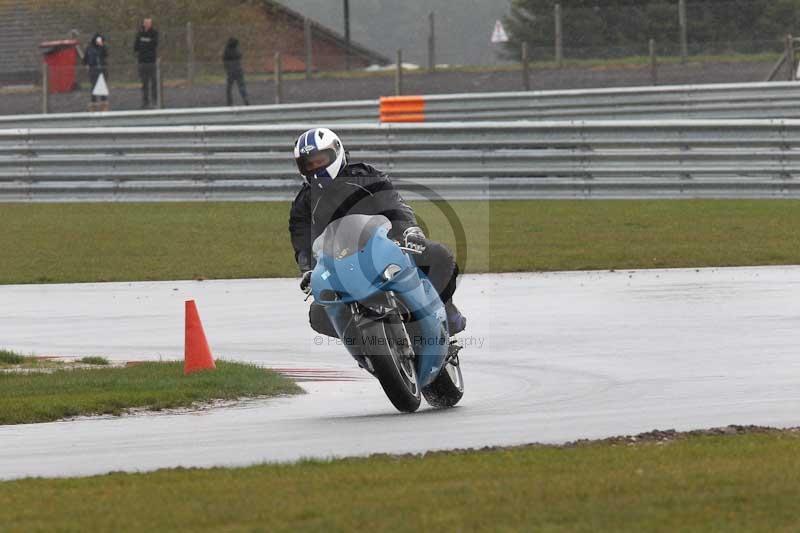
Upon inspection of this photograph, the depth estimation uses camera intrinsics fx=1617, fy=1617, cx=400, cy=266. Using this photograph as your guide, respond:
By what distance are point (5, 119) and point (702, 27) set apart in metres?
15.2

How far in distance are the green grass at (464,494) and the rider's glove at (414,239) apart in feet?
6.00

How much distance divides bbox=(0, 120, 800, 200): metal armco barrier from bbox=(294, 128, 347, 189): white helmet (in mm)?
13477

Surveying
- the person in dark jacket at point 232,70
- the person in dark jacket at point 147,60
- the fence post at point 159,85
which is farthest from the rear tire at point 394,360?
the person in dark jacket at point 232,70

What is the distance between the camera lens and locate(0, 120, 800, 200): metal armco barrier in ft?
73.9

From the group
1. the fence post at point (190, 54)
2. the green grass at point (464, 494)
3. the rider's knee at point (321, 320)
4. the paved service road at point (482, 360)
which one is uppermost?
the fence post at point (190, 54)

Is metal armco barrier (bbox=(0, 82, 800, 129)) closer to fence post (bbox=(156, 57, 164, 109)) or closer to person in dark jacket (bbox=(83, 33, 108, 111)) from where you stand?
fence post (bbox=(156, 57, 164, 109))

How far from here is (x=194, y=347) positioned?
10.6 meters

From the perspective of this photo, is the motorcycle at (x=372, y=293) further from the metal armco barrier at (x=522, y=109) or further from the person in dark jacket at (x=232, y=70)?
the person in dark jacket at (x=232, y=70)

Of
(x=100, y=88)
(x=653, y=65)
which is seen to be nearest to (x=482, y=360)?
(x=100, y=88)

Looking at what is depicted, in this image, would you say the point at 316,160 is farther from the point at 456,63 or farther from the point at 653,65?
the point at 456,63

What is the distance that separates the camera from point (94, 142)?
24.7m

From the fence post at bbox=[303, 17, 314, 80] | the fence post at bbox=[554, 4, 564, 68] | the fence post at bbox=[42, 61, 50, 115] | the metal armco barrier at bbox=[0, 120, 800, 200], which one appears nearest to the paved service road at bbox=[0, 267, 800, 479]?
the metal armco barrier at bbox=[0, 120, 800, 200]

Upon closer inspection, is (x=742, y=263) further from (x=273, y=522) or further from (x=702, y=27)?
(x=702, y=27)

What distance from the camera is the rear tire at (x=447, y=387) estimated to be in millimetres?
9438
